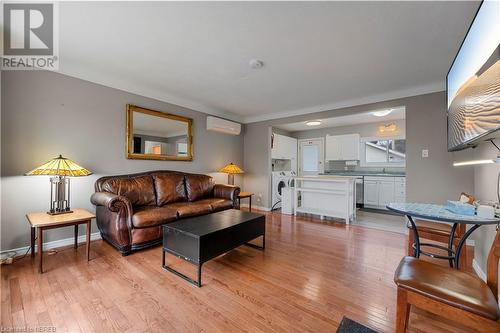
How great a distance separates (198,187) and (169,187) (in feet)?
1.87

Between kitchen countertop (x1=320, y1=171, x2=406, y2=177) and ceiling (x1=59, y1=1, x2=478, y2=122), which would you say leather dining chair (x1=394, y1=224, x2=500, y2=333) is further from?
kitchen countertop (x1=320, y1=171, x2=406, y2=177)

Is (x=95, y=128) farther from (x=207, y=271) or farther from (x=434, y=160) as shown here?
(x=434, y=160)

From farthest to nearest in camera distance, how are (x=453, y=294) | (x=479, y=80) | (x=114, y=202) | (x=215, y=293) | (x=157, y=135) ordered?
(x=157, y=135), (x=114, y=202), (x=215, y=293), (x=479, y=80), (x=453, y=294)

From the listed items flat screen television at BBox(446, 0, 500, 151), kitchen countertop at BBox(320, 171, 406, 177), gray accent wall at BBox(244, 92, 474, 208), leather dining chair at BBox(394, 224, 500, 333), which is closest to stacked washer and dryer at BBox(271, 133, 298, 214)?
kitchen countertop at BBox(320, 171, 406, 177)

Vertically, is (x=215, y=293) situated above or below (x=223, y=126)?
below

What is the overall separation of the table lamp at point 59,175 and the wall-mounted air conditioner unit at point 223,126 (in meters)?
2.52

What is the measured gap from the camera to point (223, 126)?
4.74 metres

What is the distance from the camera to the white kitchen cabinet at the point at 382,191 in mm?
5000

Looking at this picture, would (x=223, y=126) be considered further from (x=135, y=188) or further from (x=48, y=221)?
(x=48, y=221)

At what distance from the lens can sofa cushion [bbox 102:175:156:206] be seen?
2.87m

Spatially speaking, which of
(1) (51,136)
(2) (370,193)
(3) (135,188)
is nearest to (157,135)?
(3) (135,188)

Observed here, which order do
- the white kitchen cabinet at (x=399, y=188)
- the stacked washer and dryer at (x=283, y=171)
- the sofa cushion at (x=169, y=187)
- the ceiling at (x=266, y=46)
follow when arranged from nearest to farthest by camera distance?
the ceiling at (x=266, y=46) < the sofa cushion at (x=169, y=187) < the stacked washer and dryer at (x=283, y=171) < the white kitchen cabinet at (x=399, y=188)

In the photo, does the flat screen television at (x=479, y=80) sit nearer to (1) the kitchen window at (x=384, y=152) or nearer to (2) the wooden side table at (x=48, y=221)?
(2) the wooden side table at (x=48, y=221)

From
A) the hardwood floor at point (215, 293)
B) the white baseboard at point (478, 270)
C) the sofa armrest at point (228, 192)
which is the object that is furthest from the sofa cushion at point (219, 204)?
the white baseboard at point (478, 270)
